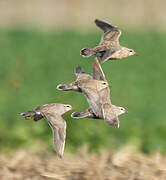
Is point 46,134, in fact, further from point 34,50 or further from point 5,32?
point 5,32

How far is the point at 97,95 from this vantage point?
324cm

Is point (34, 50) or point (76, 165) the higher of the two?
point (76, 165)

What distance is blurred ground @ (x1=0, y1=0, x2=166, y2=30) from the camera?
68.8 ft

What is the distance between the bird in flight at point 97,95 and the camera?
3159mm

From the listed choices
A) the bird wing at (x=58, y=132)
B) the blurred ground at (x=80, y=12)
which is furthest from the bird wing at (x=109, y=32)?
the blurred ground at (x=80, y=12)

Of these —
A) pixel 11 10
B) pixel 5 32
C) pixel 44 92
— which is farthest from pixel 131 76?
pixel 11 10

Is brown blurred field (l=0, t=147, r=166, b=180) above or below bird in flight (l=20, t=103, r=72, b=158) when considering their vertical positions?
below

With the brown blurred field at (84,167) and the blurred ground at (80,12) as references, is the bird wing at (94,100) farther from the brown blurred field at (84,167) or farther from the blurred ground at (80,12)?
the blurred ground at (80,12)

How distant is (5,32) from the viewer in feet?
63.0

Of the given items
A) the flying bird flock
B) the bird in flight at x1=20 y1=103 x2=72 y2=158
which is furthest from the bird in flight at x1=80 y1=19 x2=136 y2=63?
the bird in flight at x1=20 y1=103 x2=72 y2=158

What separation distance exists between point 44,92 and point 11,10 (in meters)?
9.59

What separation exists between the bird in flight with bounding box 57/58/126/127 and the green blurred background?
3.44 m

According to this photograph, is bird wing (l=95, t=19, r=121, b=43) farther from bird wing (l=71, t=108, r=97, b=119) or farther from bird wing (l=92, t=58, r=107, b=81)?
bird wing (l=71, t=108, r=97, b=119)

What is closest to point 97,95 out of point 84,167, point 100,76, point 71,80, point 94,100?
point 94,100
